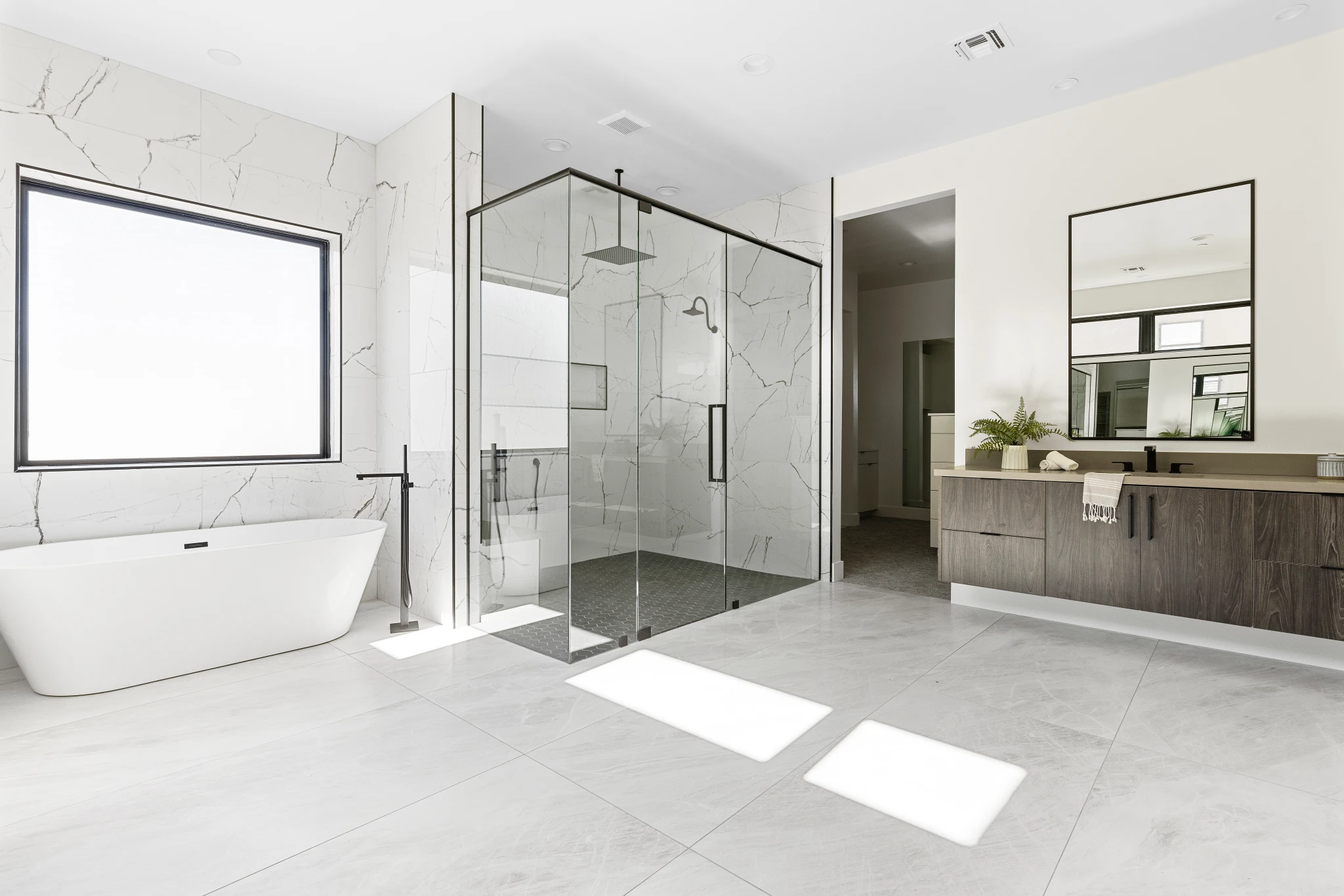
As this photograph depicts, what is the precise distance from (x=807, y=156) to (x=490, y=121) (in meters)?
1.99

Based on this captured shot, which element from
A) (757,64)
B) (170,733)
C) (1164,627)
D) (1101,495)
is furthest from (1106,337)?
(170,733)

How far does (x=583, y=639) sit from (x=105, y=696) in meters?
1.93

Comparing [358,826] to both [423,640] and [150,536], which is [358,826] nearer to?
[423,640]

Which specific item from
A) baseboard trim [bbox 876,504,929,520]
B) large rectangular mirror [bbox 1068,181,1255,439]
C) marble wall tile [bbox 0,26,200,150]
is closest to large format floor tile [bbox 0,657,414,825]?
marble wall tile [bbox 0,26,200,150]

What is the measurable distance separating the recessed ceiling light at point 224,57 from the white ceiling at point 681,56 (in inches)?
1.3

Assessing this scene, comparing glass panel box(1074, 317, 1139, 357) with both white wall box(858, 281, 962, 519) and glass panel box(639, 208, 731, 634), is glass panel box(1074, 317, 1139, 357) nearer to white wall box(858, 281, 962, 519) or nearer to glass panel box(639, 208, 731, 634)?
glass panel box(639, 208, 731, 634)

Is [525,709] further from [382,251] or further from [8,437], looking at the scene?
[382,251]

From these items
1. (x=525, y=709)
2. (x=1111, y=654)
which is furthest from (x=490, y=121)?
(x=1111, y=654)

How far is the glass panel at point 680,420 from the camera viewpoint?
3.44 meters

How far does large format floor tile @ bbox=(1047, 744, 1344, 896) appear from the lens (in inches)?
61.6

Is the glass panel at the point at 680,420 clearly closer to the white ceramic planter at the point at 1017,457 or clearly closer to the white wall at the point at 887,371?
the white ceramic planter at the point at 1017,457

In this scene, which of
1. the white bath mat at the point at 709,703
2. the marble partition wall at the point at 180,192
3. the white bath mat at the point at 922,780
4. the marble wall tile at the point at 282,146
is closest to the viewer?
the white bath mat at the point at 922,780

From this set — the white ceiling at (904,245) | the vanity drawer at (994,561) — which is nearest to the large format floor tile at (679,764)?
the vanity drawer at (994,561)

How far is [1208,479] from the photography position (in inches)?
118
